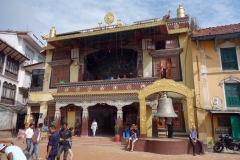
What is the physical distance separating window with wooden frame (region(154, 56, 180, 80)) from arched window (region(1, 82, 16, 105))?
16110 millimetres

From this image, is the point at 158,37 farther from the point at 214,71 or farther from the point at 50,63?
the point at 50,63

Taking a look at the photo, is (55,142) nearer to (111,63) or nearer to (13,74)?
(111,63)

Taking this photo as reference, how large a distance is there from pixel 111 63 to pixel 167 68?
687 centimetres

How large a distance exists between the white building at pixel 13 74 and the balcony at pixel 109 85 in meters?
7.29

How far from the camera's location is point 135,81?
1494 centimetres

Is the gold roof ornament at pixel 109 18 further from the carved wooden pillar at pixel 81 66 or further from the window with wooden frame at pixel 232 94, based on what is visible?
the window with wooden frame at pixel 232 94

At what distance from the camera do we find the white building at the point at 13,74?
19.5m

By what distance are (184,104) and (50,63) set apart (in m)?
13.8

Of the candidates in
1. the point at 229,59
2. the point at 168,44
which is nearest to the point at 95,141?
the point at 168,44

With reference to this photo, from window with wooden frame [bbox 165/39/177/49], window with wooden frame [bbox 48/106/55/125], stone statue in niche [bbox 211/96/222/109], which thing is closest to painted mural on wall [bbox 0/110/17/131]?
window with wooden frame [bbox 48/106/55/125]

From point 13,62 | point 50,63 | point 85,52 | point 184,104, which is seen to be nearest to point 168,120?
point 184,104

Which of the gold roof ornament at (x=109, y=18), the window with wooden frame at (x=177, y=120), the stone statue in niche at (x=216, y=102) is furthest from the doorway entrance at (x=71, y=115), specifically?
the stone statue in niche at (x=216, y=102)

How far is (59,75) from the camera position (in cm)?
1917

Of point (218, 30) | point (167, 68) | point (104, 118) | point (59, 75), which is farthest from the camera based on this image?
point (59, 75)
